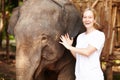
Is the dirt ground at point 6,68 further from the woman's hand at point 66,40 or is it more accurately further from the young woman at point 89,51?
the young woman at point 89,51

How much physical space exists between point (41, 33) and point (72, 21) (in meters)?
0.60

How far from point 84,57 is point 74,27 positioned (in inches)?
25.2

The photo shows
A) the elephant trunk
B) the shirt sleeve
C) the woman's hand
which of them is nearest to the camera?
the shirt sleeve

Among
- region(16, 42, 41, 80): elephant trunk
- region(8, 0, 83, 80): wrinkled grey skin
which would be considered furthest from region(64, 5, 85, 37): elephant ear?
region(16, 42, 41, 80): elephant trunk

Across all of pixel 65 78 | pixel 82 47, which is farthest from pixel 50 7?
pixel 65 78

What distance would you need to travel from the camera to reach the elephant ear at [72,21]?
5.22 metres

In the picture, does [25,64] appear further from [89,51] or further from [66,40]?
[89,51]

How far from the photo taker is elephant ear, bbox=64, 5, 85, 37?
17.1 feet

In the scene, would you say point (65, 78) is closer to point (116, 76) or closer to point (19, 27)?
point (19, 27)

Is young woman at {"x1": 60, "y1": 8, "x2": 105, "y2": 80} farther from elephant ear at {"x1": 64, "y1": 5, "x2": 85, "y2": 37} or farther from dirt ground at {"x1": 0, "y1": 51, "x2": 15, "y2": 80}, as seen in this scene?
dirt ground at {"x1": 0, "y1": 51, "x2": 15, "y2": 80}

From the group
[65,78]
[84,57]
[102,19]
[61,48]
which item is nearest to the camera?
[84,57]

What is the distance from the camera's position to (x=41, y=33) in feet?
16.0

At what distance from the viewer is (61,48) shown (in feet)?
17.0

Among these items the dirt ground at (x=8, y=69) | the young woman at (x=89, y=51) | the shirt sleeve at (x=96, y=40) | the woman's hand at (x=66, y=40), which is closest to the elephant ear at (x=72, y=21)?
the woman's hand at (x=66, y=40)
